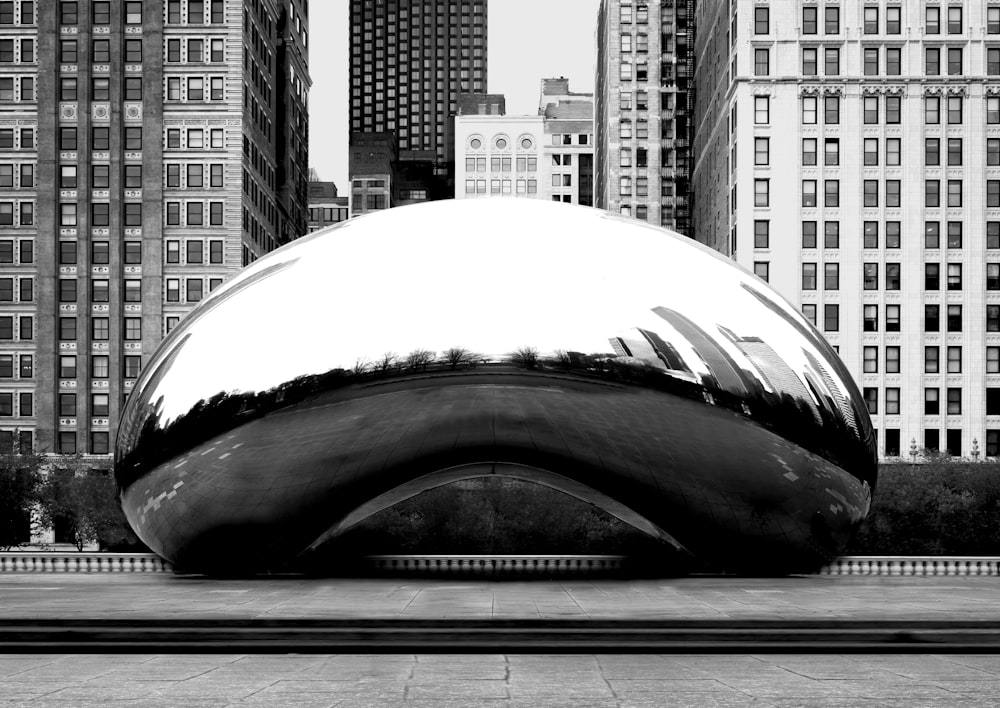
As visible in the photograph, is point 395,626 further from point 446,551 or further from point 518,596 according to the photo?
point 446,551

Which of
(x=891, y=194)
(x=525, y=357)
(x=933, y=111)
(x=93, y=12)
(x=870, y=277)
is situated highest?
(x=93, y=12)

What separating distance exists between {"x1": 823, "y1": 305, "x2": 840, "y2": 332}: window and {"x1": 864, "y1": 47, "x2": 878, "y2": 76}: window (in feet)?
50.3

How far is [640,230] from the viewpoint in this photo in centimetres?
1756

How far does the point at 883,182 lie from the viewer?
83.2 m

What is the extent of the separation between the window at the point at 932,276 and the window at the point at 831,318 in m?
5.88

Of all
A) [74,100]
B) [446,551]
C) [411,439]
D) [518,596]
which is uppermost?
[74,100]

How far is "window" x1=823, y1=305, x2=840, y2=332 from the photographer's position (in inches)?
3228

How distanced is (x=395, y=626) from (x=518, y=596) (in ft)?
11.4


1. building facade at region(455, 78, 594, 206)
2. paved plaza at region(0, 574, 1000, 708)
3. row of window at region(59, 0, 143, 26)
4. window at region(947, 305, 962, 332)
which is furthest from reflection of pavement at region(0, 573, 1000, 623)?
building facade at region(455, 78, 594, 206)

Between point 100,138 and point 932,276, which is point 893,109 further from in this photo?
point 100,138

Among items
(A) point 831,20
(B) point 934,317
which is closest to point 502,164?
(A) point 831,20

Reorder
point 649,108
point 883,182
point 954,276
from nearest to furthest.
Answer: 1. point 954,276
2. point 883,182
3. point 649,108

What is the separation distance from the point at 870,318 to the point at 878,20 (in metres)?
19.1

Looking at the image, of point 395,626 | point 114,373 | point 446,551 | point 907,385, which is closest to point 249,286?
point 395,626
